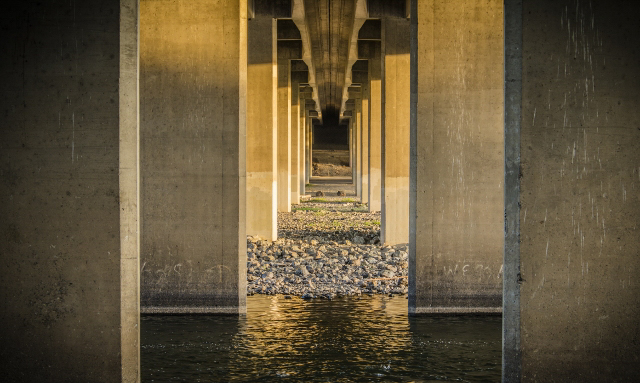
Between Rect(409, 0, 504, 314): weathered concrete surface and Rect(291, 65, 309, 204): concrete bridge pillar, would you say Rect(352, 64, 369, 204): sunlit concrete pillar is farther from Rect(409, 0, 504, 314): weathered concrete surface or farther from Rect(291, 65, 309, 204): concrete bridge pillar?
Rect(409, 0, 504, 314): weathered concrete surface

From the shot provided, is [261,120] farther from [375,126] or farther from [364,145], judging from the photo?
[364,145]

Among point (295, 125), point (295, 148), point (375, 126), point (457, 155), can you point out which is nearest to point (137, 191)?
point (457, 155)

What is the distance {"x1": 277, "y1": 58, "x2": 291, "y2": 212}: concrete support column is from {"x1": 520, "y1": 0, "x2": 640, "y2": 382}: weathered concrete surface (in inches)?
891

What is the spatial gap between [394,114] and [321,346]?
10.8 m

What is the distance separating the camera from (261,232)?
19.7 m

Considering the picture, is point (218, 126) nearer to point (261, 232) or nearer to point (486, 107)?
point (486, 107)

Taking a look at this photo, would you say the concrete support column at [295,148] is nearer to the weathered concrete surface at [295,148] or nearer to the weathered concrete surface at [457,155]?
the weathered concrete surface at [295,148]

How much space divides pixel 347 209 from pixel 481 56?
2415 centimetres

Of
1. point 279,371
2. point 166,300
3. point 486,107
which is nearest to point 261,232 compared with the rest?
point 166,300

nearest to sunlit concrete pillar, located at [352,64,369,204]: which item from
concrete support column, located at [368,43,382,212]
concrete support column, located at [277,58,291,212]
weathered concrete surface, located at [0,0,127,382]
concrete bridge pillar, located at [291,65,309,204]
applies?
concrete bridge pillar, located at [291,65,309,204]

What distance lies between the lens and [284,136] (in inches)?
1202

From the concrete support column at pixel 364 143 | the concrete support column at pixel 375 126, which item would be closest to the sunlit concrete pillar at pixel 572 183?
the concrete support column at pixel 375 126

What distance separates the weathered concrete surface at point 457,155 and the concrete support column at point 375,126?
15.0 metres

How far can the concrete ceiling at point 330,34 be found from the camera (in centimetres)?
2038
